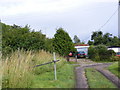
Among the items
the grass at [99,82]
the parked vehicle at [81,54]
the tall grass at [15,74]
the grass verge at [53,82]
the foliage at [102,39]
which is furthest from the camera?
the foliage at [102,39]

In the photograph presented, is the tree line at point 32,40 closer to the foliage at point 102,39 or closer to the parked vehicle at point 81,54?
the parked vehicle at point 81,54

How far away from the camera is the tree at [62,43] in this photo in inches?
706

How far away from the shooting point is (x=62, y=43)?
18125 millimetres

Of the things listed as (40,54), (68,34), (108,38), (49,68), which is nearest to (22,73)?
(49,68)

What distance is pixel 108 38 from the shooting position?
55500 millimetres

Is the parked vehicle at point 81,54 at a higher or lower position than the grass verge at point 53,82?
higher

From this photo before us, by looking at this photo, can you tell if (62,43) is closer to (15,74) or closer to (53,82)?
(53,82)

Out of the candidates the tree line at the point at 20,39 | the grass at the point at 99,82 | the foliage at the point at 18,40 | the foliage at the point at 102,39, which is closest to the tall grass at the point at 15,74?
the tree line at the point at 20,39

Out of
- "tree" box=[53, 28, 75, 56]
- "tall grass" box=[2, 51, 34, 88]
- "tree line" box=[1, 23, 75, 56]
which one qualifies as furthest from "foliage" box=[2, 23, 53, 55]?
"tree" box=[53, 28, 75, 56]

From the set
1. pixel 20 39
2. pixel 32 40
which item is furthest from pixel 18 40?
pixel 32 40

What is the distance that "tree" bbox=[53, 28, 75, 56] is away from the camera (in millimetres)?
17938

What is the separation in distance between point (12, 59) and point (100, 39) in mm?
48291

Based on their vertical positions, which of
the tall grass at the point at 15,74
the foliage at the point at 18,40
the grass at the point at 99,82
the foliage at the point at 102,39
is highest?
the foliage at the point at 102,39

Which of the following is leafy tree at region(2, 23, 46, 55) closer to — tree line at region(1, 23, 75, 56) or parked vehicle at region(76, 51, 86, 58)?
tree line at region(1, 23, 75, 56)
